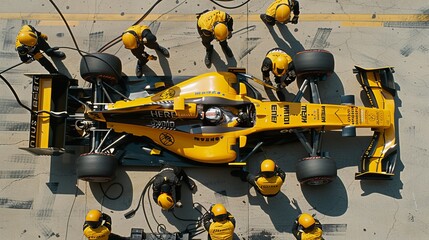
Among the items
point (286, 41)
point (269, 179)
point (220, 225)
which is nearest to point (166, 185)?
point (220, 225)

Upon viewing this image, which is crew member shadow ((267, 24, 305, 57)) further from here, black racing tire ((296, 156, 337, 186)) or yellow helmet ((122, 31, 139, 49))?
yellow helmet ((122, 31, 139, 49))

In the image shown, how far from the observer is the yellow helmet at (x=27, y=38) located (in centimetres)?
778

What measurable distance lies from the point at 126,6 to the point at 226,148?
12.4ft

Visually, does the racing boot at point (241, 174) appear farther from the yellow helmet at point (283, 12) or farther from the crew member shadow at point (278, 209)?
the yellow helmet at point (283, 12)

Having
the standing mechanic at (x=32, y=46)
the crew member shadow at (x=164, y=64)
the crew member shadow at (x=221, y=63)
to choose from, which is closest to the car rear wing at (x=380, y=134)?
the crew member shadow at (x=221, y=63)

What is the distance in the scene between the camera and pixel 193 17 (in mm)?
9141

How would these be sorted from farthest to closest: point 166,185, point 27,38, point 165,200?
point 27,38 → point 166,185 → point 165,200

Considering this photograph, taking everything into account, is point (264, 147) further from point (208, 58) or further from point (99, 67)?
point (99, 67)

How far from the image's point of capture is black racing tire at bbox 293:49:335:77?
7.95 m

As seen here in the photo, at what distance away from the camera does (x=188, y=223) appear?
854 cm

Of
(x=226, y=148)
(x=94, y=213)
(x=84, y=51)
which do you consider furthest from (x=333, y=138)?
(x=84, y=51)

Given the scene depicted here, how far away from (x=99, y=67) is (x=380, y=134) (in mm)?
5355

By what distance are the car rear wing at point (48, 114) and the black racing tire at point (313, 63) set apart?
431 centimetres

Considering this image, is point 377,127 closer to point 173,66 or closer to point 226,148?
point 226,148
